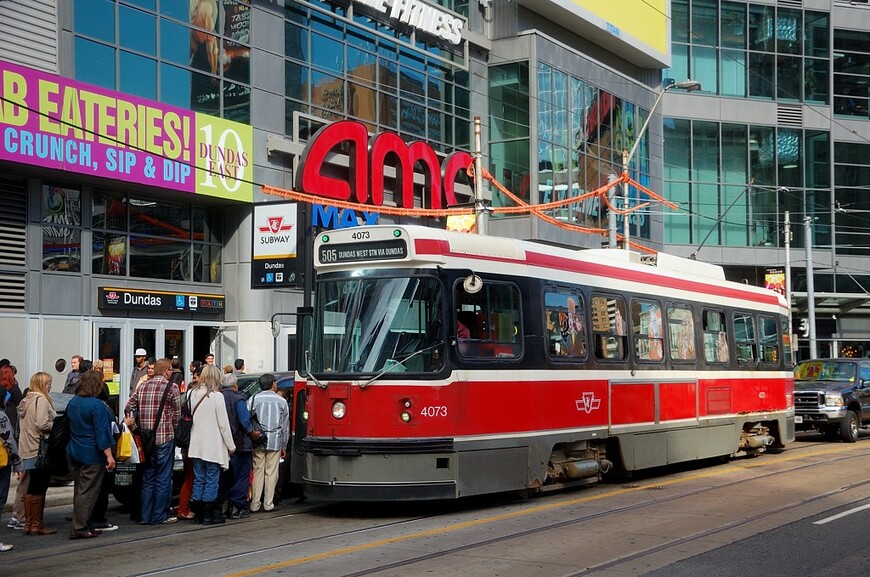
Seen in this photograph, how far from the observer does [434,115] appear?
32.5 meters

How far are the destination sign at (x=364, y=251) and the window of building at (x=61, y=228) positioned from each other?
1033cm

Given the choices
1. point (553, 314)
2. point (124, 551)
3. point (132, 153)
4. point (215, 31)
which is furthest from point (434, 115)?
point (124, 551)

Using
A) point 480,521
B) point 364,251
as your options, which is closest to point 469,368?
point 480,521

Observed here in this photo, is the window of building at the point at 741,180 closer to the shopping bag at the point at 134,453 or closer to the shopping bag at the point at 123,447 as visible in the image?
the shopping bag at the point at 134,453

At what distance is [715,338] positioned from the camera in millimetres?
18797

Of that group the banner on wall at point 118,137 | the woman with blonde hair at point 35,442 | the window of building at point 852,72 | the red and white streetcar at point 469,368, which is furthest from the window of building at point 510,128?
the window of building at point 852,72

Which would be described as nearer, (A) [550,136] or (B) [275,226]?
(B) [275,226]

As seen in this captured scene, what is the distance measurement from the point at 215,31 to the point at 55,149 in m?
6.00

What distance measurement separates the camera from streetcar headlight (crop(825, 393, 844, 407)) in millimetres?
24562

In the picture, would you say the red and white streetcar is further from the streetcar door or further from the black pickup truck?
the streetcar door

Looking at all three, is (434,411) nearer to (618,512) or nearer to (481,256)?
(481,256)

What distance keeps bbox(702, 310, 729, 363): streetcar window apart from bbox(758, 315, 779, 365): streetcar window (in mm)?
1808

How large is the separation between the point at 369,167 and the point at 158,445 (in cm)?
1711

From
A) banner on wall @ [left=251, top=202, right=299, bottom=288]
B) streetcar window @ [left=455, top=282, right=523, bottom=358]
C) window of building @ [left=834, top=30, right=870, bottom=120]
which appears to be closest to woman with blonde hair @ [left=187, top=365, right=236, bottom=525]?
streetcar window @ [left=455, top=282, right=523, bottom=358]
